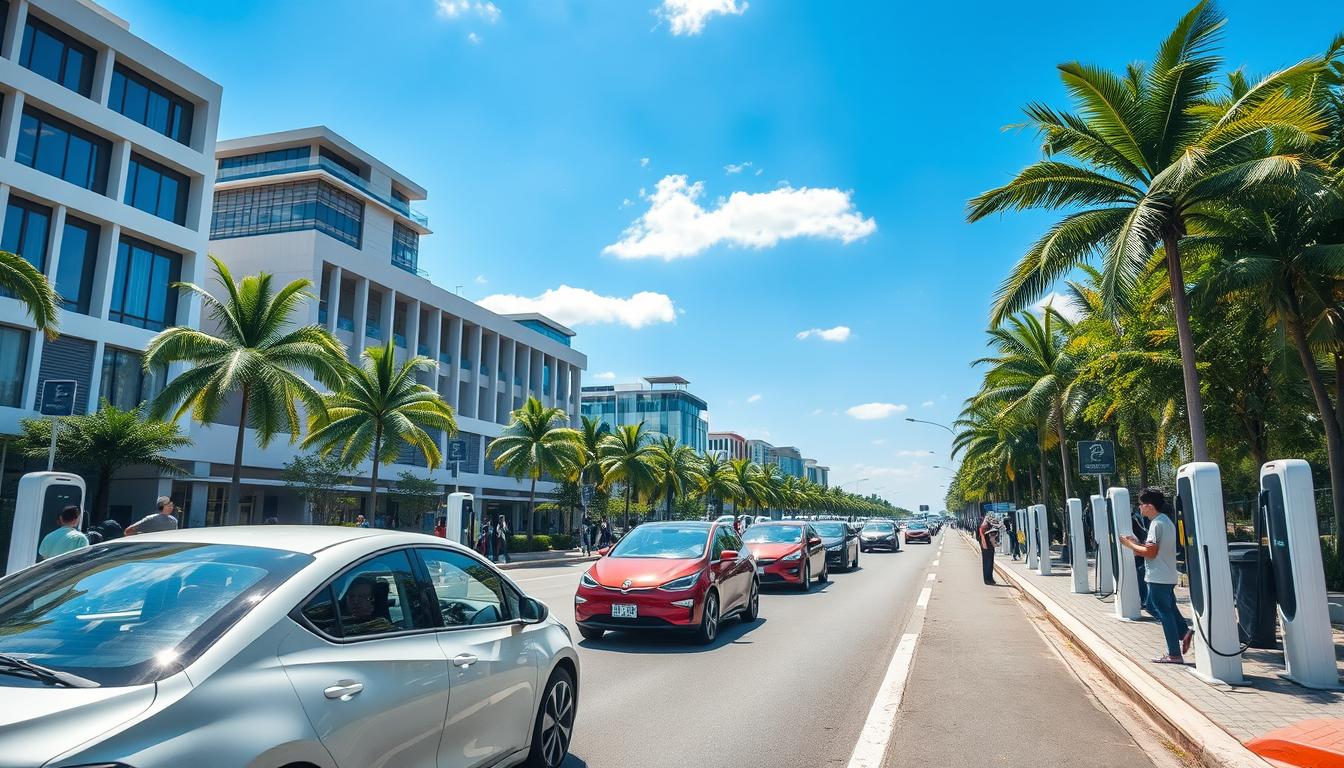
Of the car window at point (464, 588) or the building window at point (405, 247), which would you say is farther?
the building window at point (405, 247)

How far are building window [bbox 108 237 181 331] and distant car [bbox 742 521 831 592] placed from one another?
2392cm

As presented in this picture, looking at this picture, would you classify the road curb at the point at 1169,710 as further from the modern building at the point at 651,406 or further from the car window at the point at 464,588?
the modern building at the point at 651,406

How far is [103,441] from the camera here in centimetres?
2406

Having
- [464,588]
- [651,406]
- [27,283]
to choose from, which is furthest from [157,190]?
[651,406]

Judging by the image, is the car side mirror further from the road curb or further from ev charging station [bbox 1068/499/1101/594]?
ev charging station [bbox 1068/499/1101/594]

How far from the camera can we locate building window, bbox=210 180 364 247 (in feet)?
153

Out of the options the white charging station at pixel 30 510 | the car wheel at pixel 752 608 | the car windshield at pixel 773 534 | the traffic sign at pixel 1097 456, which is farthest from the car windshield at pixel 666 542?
the traffic sign at pixel 1097 456

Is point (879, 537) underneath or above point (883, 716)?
above

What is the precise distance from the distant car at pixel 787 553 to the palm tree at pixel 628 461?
2933cm

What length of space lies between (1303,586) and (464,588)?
7251 millimetres

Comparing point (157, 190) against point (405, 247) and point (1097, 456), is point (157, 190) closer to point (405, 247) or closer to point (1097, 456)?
point (405, 247)

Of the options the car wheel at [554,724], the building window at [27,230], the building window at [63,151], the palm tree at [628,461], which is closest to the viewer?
the car wheel at [554,724]

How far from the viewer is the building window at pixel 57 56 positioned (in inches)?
1059

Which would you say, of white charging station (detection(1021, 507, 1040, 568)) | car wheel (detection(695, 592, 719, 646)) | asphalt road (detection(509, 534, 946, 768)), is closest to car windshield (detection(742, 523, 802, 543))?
asphalt road (detection(509, 534, 946, 768))
